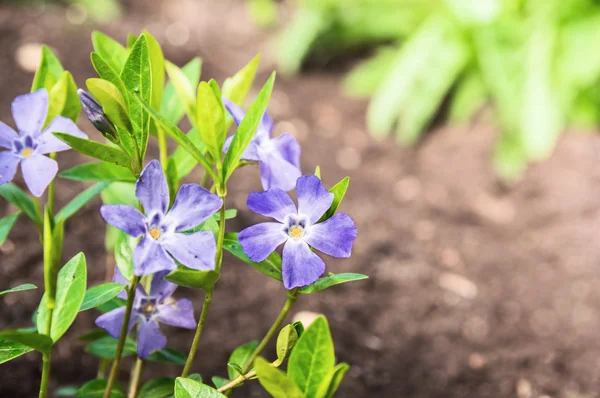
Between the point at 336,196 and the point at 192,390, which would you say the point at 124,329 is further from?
the point at 336,196

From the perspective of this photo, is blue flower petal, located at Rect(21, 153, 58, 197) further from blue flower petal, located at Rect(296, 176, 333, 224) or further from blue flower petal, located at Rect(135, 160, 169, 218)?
blue flower petal, located at Rect(296, 176, 333, 224)

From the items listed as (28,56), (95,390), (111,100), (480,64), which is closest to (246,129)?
(111,100)

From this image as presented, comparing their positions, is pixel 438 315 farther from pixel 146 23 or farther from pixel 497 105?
pixel 146 23

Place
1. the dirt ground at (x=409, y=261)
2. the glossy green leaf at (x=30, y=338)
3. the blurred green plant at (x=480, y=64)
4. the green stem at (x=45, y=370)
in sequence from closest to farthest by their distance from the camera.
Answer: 1. the glossy green leaf at (x=30, y=338)
2. the green stem at (x=45, y=370)
3. the dirt ground at (x=409, y=261)
4. the blurred green plant at (x=480, y=64)

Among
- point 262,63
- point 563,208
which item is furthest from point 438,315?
point 262,63

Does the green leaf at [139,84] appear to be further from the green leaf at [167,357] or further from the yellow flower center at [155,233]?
the green leaf at [167,357]

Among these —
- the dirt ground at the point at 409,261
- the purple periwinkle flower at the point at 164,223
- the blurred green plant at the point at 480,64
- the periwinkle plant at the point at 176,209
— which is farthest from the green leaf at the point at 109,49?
the blurred green plant at the point at 480,64
